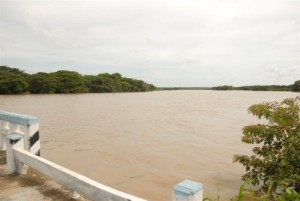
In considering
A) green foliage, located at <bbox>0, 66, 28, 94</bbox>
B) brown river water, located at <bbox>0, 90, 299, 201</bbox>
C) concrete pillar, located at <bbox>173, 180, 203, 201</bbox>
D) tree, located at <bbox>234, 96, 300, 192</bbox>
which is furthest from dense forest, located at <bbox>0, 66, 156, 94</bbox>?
concrete pillar, located at <bbox>173, 180, 203, 201</bbox>

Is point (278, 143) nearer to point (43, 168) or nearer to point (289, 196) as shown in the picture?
point (289, 196)

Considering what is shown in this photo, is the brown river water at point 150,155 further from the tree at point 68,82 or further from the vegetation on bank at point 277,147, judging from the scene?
the tree at point 68,82

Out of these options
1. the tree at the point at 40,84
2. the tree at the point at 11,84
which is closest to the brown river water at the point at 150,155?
the tree at the point at 11,84

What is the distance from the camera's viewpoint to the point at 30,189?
13.6 feet

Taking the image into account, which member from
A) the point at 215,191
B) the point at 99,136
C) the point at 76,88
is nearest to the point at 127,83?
the point at 76,88

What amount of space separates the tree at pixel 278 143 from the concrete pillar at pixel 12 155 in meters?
3.94

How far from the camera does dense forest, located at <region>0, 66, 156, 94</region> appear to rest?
166 ft

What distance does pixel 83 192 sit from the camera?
11.1 feet

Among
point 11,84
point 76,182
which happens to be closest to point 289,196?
point 76,182

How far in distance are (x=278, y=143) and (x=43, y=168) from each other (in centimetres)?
405

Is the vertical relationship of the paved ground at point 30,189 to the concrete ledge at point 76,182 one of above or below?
below

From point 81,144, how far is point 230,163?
5.70 meters

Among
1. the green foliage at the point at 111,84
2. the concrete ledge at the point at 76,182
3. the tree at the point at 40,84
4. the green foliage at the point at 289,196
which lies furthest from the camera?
the green foliage at the point at 111,84

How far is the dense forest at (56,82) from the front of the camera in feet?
166
